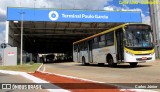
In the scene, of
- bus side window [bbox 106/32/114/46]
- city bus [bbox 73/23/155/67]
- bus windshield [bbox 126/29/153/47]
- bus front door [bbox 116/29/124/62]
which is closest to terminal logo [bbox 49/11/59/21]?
city bus [bbox 73/23/155/67]

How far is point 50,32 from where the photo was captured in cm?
5959

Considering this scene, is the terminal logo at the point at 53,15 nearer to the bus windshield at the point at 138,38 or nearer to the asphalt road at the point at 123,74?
the asphalt road at the point at 123,74

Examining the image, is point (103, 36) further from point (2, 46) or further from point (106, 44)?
point (2, 46)

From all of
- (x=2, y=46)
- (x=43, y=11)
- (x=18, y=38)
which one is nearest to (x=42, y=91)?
(x=2, y=46)

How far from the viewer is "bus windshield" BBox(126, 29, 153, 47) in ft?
72.8

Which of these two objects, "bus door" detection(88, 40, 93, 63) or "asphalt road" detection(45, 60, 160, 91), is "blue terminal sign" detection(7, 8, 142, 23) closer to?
"bus door" detection(88, 40, 93, 63)

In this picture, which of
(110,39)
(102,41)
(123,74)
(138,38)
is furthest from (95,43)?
(123,74)

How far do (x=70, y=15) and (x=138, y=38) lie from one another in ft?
84.7

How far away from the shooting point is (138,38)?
22.3m

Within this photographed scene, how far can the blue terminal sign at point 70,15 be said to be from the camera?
1777 inches

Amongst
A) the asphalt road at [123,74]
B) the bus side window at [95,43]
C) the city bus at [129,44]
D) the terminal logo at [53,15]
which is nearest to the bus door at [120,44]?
the city bus at [129,44]

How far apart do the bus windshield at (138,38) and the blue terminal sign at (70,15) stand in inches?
997

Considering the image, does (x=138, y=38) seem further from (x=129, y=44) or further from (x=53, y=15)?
(x=53, y=15)

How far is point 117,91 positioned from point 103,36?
19256 mm
